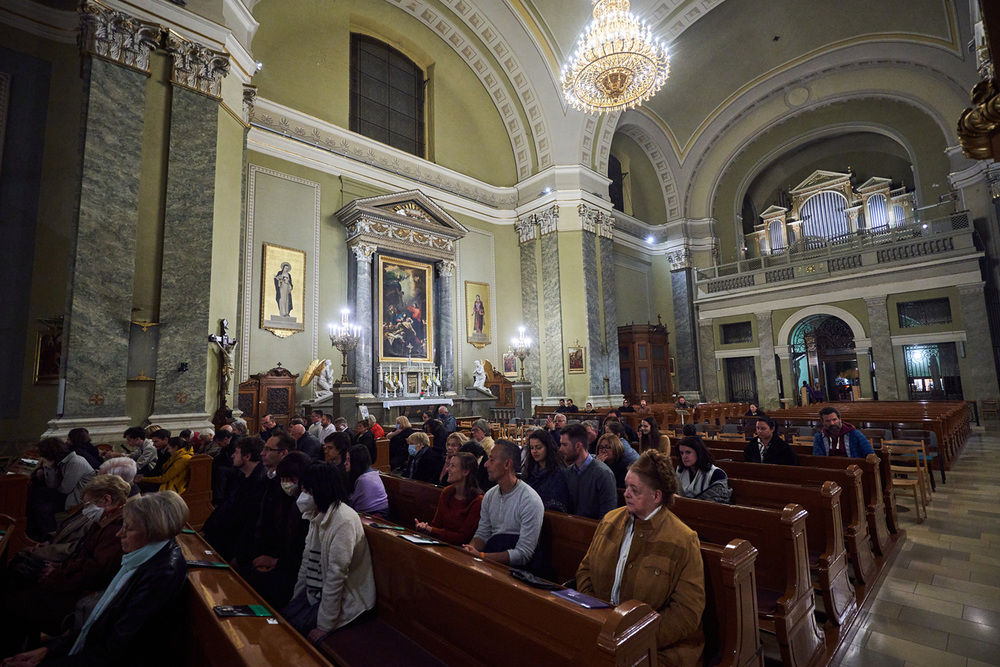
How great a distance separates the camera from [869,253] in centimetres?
1462

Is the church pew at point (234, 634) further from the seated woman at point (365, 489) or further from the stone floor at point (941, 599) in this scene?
the stone floor at point (941, 599)

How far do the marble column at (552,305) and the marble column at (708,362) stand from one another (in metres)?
6.99

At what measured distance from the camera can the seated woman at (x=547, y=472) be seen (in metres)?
3.12

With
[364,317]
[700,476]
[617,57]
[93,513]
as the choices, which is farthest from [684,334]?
[93,513]

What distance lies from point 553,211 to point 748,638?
13481 millimetres

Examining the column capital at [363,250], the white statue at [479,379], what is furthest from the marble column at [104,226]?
the white statue at [479,379]

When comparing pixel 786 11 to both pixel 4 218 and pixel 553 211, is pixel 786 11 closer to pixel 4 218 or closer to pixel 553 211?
pixel 553 211

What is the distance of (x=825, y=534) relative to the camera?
305cm

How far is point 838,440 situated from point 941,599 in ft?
6.36

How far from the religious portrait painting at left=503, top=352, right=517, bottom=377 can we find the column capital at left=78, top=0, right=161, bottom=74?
10.4 meters

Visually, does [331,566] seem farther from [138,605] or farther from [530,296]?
[530,296]

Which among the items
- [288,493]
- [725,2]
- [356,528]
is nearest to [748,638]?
[356,528]

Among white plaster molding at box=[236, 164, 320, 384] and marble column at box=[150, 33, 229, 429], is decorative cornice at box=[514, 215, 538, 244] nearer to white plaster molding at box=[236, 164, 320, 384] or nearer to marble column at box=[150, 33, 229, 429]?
white plaster molding at box=[236, 164, 320, 384]

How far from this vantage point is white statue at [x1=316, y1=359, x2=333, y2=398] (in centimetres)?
1045
